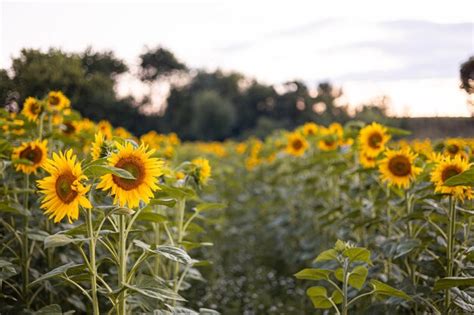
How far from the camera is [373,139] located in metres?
3.49

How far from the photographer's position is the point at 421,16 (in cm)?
402

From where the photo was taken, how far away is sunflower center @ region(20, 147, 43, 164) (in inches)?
112

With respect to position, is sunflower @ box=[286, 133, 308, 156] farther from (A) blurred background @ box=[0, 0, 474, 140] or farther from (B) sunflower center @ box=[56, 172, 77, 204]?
(B) sunflower center @ box=[56, 172, 77, 204]

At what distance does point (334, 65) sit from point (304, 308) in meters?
3.16

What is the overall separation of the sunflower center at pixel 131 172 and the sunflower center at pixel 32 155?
1044 mm

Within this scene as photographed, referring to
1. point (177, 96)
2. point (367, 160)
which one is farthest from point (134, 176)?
point (177, 96)

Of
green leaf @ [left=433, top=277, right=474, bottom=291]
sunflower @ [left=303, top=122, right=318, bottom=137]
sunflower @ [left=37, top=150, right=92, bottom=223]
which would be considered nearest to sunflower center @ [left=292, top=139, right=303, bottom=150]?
sunflower @ [left=303, top=122, right=318, bottom=137]

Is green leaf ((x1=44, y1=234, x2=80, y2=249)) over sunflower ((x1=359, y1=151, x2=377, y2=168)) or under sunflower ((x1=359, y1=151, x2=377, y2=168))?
under

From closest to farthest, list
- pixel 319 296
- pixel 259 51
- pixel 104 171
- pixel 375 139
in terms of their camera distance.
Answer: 1. pixel 104 171
2. pixel 319 296
3. pixel 375 139
4. pixel 259 51

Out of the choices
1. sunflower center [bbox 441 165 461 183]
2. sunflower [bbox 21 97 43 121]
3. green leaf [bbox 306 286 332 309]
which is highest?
sunflower [bbox 21 97 43 121]

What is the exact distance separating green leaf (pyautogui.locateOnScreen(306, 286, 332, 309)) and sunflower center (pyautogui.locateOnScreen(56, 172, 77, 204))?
1076 millimetres

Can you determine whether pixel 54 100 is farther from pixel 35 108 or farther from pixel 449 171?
pixel 449 171

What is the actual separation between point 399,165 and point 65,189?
65.8 inches

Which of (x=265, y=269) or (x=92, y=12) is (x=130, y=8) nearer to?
(x=92, y=12)
